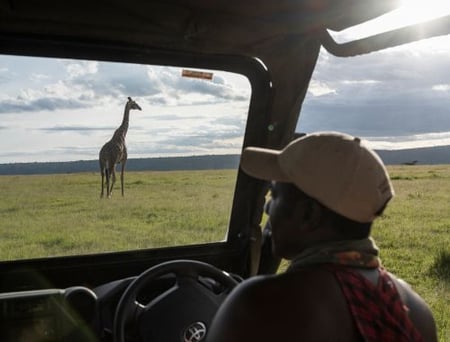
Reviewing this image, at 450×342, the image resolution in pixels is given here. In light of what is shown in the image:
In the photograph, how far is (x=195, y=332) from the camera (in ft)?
7.57

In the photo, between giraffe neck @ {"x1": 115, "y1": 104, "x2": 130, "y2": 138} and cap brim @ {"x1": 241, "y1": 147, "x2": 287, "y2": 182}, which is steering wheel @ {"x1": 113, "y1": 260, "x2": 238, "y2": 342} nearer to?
cap brim @ {"x1": 241, "y1": 147, "x2": 287, "y2": 182}

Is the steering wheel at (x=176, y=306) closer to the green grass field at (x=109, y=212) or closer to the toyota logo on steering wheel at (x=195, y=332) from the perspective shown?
the toyota logo on steering wheel at (x=195, y=332)

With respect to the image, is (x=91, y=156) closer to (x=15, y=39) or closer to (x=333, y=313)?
(x=15, y=39)

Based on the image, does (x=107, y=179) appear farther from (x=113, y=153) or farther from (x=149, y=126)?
(x=149, y=126)

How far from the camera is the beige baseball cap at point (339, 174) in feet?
4.69

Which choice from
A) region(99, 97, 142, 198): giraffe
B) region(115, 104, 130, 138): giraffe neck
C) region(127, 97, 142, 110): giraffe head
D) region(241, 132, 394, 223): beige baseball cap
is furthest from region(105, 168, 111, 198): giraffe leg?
region(241, 132, 394, 223): beige baseball cap

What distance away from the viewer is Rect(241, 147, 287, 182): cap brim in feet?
5.03

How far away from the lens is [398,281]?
1561mm

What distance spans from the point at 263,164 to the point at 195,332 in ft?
3.17

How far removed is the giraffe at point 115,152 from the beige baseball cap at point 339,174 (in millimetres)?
1594

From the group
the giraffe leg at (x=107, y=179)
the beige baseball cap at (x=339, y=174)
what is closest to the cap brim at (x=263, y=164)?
the beige baseball cap at (x=339, y=174)

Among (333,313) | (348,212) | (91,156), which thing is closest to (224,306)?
(333,313)

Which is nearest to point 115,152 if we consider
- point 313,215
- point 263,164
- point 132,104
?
point 132,104

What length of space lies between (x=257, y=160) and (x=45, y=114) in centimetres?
152
